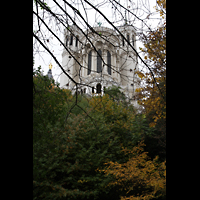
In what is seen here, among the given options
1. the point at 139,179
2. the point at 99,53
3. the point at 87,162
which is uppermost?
the point at 99,53

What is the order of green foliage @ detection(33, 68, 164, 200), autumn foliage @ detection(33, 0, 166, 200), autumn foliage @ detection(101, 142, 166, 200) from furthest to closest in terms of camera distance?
1. autumn foliage @ detection(101, 142, 166, 200)
2. autumn foliage @ detection(33, 0, 166, 200)
3. green foliage @ detection(33, 68, 164, 200)

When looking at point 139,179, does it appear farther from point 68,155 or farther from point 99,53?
point 99,53

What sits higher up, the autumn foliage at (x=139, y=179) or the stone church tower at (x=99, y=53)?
the stone church tower at (x=99, y=53)

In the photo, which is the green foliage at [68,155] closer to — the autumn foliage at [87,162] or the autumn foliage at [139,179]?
the autumn foliage at [87,162]

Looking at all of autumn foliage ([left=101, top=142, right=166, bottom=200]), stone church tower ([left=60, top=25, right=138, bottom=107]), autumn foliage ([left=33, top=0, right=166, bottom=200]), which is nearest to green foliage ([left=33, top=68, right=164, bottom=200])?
autumn foliage ([left=33, top=0, right=166, bottom=200])

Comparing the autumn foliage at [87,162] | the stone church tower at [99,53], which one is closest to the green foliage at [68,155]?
the autumn foliage at [87,162]

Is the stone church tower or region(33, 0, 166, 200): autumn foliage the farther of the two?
region(33, 0, 166, 200): autumn foliage

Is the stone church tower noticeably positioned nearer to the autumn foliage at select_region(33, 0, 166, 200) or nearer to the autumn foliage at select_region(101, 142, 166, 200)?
the autumn foliage at select_region(33, 0, 166, 200)

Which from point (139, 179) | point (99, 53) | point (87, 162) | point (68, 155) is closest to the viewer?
point (99, 53)

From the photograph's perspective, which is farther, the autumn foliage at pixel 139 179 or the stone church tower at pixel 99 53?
the autumn foliage at pixel 139 179

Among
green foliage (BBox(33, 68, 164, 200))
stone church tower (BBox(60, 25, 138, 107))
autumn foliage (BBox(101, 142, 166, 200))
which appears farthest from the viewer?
autumn foliage (BBox(101, 142, 166, 200))

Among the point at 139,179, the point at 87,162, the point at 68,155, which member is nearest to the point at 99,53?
the point at 139,179
